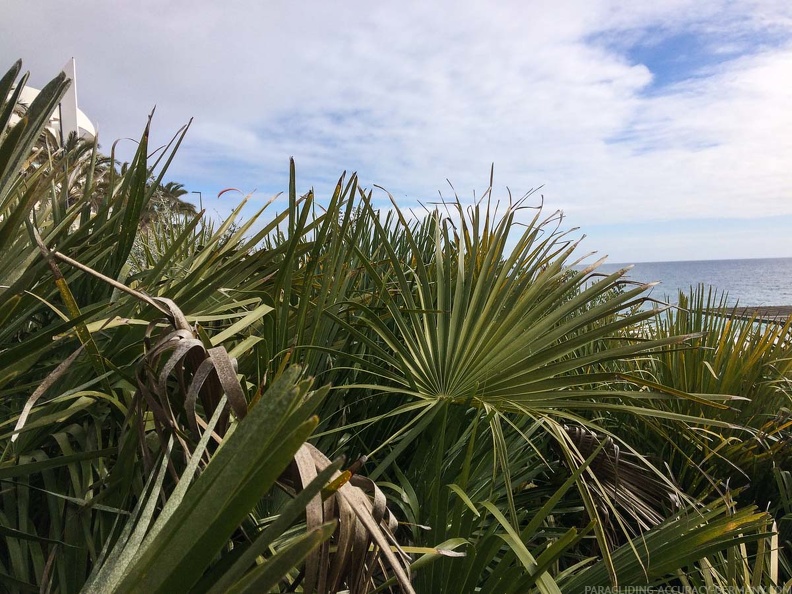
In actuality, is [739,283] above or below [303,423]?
above

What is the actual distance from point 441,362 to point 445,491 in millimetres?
468

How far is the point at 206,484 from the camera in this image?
539 millimetres

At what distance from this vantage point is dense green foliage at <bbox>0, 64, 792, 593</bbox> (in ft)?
2.27

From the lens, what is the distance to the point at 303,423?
48cm

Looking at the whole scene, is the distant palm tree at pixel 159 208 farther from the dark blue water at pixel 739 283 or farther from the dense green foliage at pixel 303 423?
the dark blue water at pixel 739 283

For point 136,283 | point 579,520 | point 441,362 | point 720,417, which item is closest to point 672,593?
point 579,520

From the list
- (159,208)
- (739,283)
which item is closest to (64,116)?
(159,208)

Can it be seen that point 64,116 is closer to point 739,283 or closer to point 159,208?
point 159,208

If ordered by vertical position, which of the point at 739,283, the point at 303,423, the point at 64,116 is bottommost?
the point at 303,423

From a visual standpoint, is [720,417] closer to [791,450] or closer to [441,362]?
[791,450]

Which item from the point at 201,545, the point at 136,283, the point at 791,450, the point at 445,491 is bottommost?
the point at 791,450

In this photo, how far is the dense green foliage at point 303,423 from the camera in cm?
69

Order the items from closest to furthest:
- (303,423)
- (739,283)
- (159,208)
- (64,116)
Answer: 1. (303,423)
2. (159,208)
3. (64,116)
4. (739,283)

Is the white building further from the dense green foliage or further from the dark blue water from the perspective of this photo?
the dark blue water
